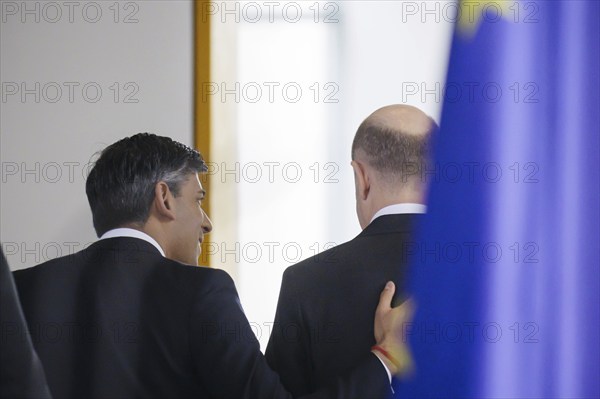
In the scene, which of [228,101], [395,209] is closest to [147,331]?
[395,209]

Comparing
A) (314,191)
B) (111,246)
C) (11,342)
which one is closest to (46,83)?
(314,191)

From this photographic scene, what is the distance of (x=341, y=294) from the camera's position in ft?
5.35

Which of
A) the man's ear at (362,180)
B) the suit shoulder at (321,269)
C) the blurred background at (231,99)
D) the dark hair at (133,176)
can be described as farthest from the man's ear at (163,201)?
the blurred background at (231,99)

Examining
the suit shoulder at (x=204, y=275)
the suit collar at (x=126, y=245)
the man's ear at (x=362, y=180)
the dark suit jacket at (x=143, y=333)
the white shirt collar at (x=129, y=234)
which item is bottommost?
the dark suit jacket at (x=143, y=333)

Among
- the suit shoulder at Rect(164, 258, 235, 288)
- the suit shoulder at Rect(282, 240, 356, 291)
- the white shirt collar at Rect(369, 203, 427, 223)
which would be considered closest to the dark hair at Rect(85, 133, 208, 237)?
the suit shoulder at Rect(164, 258, 235, 288)

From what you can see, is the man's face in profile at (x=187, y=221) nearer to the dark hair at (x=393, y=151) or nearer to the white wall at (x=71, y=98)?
the dark hair at (x=393, y=151)

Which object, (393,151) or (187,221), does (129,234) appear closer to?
(187,221)

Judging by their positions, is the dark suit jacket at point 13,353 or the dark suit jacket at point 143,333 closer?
the dark suit jacket at point 13,353

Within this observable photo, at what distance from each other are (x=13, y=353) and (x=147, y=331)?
60 centimetres

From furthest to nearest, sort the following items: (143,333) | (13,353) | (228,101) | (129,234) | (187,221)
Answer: (228,101) → (187,221) → (129,234) → (143,333) → (13,353)

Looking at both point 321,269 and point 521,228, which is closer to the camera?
point 321,269

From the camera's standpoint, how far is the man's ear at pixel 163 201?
5.85 ft

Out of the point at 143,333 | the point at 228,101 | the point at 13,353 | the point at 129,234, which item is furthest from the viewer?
the point at 228,101

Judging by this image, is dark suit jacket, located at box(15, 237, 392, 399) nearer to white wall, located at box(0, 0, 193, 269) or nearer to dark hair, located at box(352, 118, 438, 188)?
dark hair, located at box(352, 118, 438, 188)
